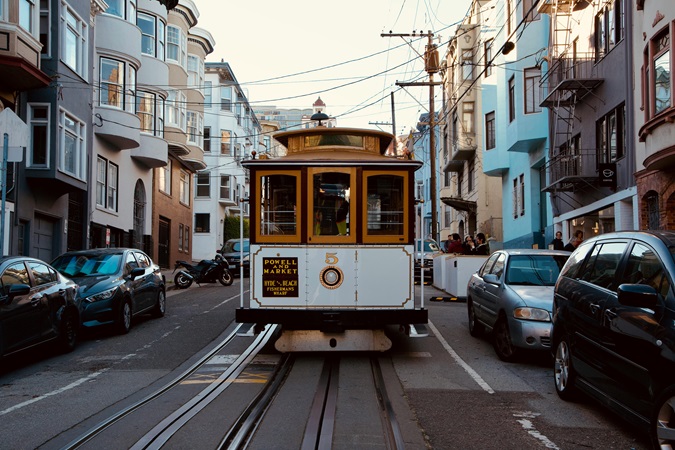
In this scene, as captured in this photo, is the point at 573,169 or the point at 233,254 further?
the point at 233,254

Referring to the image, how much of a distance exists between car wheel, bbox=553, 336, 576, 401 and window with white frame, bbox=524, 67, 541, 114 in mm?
20534

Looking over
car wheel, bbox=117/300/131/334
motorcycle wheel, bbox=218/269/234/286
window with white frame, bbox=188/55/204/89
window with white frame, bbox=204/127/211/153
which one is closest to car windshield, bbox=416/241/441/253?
motorcycle wheel, bbox=218/269/234/286

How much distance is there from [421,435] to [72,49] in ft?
65.9

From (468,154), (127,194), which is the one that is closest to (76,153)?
(127,194)

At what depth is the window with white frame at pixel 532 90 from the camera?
27062 millimetres

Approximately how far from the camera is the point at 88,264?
13.8 m

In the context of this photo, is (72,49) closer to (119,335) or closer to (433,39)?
(119,335)

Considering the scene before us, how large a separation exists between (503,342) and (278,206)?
3780mm

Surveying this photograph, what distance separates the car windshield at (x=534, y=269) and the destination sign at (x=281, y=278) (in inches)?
130

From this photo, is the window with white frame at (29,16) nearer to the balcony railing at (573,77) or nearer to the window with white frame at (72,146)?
the window with white frame at (72,146)

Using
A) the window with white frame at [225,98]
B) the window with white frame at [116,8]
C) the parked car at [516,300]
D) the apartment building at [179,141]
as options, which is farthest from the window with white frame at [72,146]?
the window with white frame at [225,98]

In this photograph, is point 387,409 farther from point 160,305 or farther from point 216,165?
point 216,165

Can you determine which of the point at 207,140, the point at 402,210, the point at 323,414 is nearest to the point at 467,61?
the point at 207,140

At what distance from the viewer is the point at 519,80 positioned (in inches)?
1101
